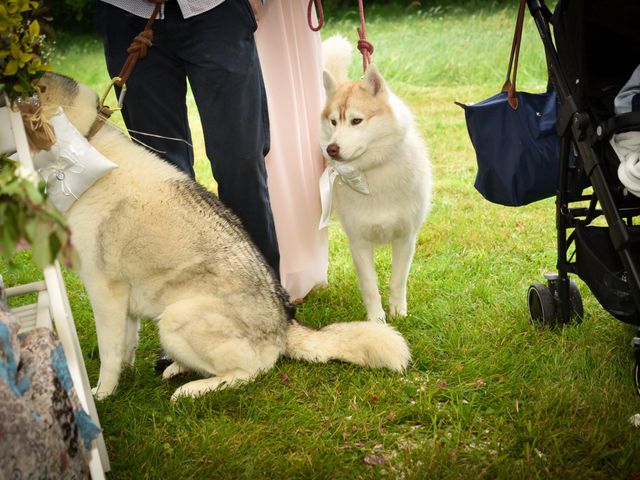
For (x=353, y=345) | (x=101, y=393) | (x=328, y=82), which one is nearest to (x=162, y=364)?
(x=101, y=393)

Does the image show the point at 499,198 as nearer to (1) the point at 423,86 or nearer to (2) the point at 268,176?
(2) the point at 268,176

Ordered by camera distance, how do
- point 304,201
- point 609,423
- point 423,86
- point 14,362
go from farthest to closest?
point 423,86, point 304,201, point 609,423, point 14,362

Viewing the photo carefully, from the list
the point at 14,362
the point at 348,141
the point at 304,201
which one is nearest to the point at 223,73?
the point at 348,141

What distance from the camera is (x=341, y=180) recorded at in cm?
365

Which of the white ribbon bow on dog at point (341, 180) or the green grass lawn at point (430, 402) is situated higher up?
the white ribbon bow on dog at point (341, 180)

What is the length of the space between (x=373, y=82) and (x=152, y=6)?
1.09m

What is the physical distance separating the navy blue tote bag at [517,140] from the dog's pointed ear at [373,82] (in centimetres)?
47

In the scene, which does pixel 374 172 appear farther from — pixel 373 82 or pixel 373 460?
pixel 373 460

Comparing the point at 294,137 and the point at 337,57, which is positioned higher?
the point at 337,57

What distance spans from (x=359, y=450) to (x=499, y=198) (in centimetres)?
139

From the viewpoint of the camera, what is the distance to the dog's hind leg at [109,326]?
2.88 metres

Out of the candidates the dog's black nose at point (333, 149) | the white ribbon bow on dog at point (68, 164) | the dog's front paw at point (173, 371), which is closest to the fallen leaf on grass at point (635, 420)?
the dog's black nose at point (333, 149)

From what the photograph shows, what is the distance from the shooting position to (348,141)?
3.40 m

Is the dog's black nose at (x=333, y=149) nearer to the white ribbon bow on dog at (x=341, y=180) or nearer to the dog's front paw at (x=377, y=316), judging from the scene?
the white ribbon bow on dog at (x=341, y=180)
